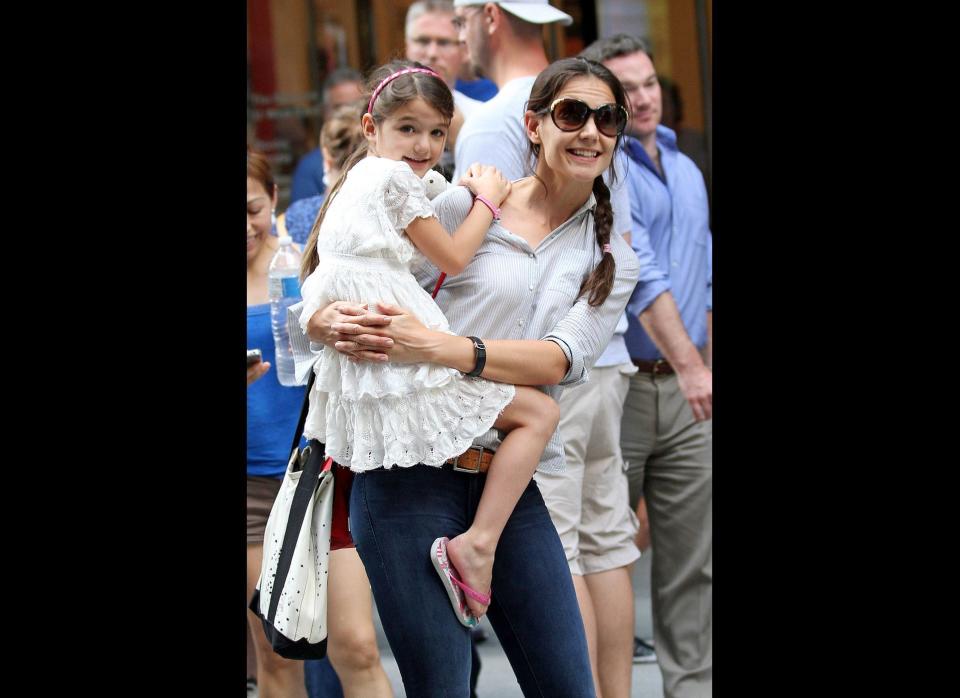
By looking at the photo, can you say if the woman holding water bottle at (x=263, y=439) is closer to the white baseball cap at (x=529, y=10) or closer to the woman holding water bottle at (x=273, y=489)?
the woman holding water bottle at (x=273, y=489)

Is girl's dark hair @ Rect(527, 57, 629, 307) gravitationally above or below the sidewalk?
above

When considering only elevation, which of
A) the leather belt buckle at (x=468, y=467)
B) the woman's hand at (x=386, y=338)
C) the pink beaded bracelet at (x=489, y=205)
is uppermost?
the pink beaded bracelet at (x=489, y=205)

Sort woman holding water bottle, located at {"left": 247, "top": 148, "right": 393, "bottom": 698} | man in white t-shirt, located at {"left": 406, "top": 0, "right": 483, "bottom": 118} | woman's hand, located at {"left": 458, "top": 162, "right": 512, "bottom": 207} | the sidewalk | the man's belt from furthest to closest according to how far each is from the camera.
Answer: man in white t-shirt, located at {"left": 406, "top": 0, "right": 483, "bottom": 118} < the sidewalk < the man's belt < woman holding water bottle, located at {"left": 247, "top": 148, "right": 393, "bottom": 698} < woman's hand, located at {"left": 458, "top": 162, "right": 512, "bottom": 207}

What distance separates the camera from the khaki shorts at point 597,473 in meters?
4.07

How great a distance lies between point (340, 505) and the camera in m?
3.04

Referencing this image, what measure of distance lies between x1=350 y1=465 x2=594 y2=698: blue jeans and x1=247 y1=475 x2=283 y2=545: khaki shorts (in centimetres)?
124

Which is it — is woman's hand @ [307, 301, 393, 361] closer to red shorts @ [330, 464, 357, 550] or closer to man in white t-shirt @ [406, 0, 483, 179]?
red shorts @ [330, 464, 357, 550]

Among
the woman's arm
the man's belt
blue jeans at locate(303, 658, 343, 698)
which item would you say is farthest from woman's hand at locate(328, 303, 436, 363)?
the man's belt

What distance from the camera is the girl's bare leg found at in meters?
2.80

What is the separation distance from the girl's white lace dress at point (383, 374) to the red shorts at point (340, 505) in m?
0.10

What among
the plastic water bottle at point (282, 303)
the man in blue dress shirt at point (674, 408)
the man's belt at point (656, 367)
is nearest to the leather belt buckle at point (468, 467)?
the plastic water bottle at point (282, 303)

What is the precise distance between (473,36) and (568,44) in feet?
14.1

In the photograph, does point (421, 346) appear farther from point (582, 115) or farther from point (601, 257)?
point (582, 115)
